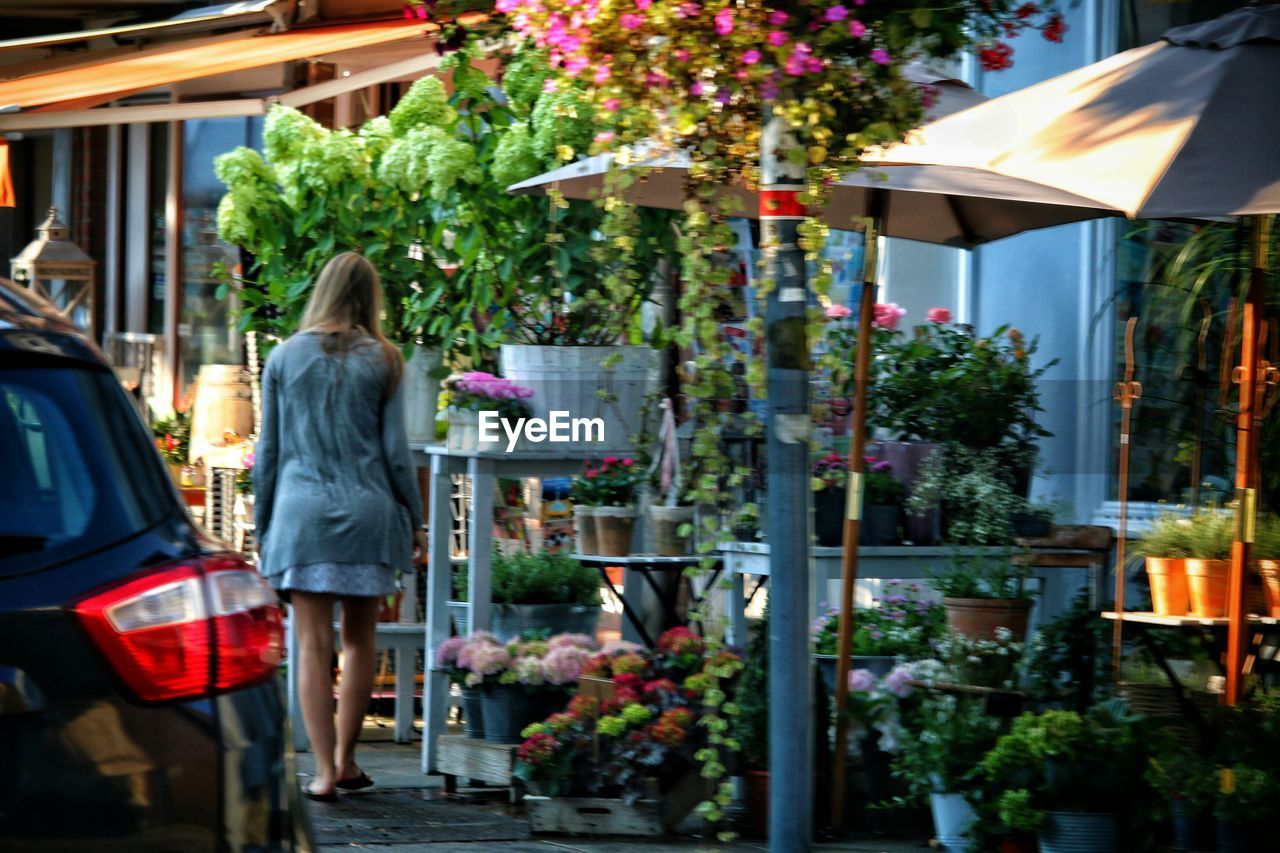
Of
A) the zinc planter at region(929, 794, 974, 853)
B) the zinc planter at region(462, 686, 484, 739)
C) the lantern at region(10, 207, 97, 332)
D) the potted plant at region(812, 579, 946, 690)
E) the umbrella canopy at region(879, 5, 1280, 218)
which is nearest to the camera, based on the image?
the umbrella canopy at region(879, 5, 1280, 218)

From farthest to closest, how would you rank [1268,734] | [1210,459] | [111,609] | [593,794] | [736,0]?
1. [1210,459]
2. [593,794]
3. [1268,734]
4. [736,0]
5. [111,609]

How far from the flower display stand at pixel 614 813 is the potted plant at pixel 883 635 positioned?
0.64 metres

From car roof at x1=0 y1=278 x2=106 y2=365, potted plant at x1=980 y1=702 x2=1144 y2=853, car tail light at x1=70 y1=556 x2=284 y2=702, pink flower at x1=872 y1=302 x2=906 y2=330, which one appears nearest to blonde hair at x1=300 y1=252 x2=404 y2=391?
pink flower at x1=872 y1=302 x2=906 y2=330

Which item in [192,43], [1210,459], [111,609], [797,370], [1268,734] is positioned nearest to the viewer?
[111,609]

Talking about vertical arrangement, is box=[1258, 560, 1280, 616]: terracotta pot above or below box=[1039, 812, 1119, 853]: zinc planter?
above

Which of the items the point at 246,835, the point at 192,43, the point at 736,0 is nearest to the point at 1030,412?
the point at 736,0

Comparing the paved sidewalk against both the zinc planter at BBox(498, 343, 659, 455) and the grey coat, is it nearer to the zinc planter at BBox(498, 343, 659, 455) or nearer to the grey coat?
the grey coat

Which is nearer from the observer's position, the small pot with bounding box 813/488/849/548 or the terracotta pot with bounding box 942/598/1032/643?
the terracotta pot with bounding box 942/598/1032/643

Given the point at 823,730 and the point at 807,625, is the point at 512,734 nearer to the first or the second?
the point at 823,730

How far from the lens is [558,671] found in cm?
645

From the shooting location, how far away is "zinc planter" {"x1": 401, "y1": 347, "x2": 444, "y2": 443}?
755 cm

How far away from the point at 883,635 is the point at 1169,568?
3.53 ft

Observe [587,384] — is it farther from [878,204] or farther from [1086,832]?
[1086,832]

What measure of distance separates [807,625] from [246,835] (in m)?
1.95
